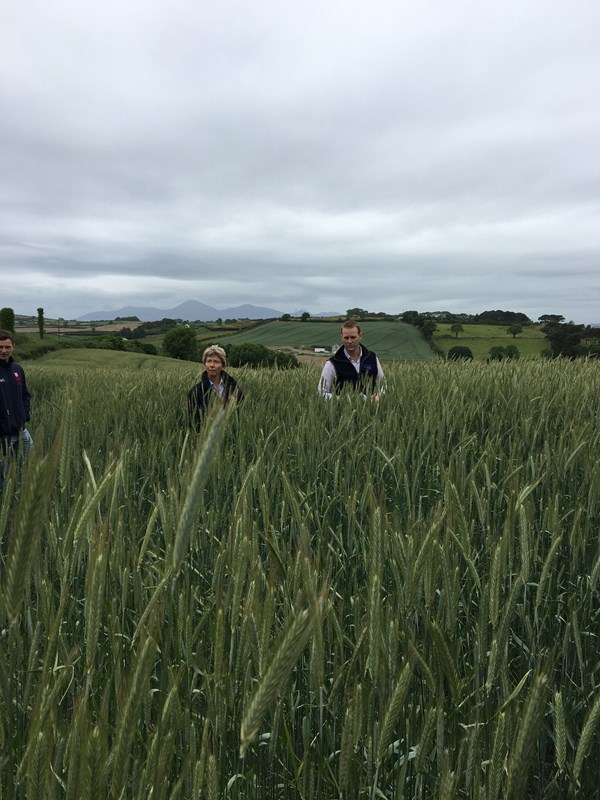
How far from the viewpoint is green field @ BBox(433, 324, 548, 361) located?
4453 cm

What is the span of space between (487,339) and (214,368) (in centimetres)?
4887

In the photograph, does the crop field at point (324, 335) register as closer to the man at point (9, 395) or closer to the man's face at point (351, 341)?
the man's face at point (351, 341)

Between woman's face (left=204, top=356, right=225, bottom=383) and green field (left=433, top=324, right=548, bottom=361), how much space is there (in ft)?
131

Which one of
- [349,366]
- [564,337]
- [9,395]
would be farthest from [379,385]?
[564,337]

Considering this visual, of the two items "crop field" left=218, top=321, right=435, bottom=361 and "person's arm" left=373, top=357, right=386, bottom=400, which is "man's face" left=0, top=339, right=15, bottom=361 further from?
"crop field" left=218, top=321, right=435, bottom=361

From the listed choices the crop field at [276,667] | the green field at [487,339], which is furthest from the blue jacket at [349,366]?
the green field at [487,339]

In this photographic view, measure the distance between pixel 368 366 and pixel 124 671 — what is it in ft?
13.7

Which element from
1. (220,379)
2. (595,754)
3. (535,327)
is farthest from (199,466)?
(535,327)

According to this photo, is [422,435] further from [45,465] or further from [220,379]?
[45,465]

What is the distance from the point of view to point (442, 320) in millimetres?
62219

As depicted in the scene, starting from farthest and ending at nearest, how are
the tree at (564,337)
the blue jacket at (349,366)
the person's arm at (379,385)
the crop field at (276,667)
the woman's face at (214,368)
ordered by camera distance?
the tree at (564,337)
the blue jacket at (349,366)
the woman's face at (214,368)
the person's arm at (379,385)
the crop field at (276,667)

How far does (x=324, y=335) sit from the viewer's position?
6109 cm

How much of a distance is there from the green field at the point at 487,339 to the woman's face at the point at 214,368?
1574 inches

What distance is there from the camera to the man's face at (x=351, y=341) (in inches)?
195
